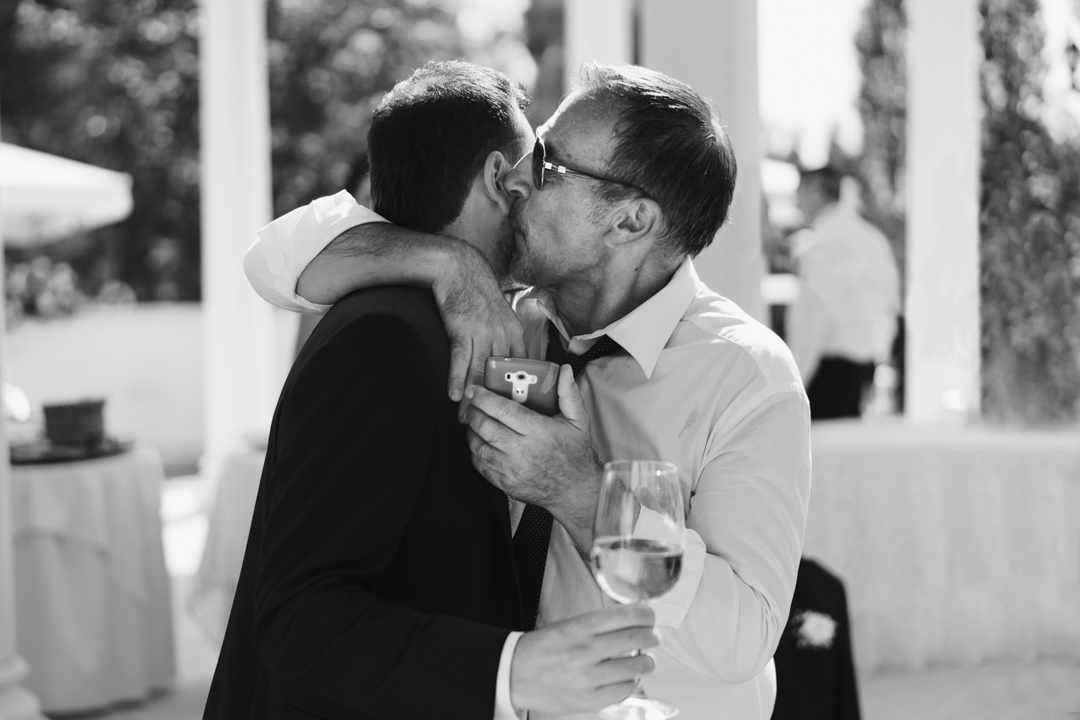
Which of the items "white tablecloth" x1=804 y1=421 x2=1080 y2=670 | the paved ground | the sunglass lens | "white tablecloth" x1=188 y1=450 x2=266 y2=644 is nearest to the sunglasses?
the sunglass lens

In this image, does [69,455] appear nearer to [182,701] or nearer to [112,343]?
[182,701]

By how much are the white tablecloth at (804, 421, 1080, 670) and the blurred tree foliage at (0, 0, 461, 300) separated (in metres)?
18.8

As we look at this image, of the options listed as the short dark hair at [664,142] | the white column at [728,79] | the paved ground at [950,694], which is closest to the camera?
the short dark hair at [664,142]

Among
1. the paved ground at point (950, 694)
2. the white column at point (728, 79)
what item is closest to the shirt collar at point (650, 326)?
the white column at point (728, 79)

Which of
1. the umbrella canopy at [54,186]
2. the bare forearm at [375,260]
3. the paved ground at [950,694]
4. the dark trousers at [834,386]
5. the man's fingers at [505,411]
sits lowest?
the paved ground at [950,694]

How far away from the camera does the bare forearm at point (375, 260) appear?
178 centimetres

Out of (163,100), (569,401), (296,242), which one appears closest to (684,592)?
(569,401)

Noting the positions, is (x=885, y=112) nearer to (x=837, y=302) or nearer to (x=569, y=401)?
(x=837, y=302)

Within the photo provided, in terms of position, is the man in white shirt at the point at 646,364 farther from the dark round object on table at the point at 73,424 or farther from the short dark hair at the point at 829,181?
the short dark hair at the point at 829,181

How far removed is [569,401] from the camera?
5.59 ft

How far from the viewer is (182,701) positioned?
5164 mm

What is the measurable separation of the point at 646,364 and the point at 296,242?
71cm

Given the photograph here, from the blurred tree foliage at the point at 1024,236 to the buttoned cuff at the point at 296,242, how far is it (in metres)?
4.42

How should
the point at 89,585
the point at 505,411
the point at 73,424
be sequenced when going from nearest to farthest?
the point at 505,411 → the point at 89,585 → the point at 73,424
